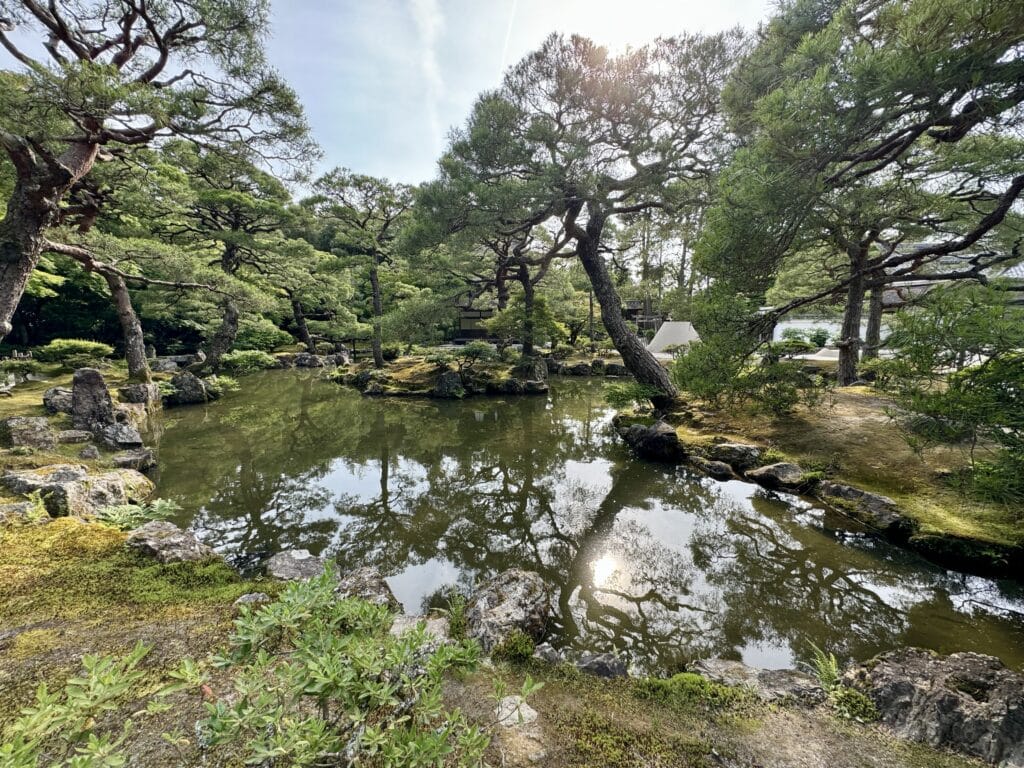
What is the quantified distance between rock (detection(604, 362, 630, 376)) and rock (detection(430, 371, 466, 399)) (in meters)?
5.99

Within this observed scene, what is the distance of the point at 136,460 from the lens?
16.1ft

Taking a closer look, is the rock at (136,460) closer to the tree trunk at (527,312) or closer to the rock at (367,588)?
the rock at (367,588)

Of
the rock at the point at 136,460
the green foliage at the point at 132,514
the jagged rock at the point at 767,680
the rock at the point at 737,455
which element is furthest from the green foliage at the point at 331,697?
the rock at the point at 136,460

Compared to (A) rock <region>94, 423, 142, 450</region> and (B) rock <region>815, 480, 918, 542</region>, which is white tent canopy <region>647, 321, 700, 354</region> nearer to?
(B) rock <region>815, 480, 918, 542</region>

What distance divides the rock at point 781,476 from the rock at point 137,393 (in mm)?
10694

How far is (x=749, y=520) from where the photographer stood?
12.7 feet

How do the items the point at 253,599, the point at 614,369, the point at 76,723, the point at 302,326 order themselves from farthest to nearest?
the point at 302,326 → the point at 614,369 → the point at 253,599 → the point at 76,723

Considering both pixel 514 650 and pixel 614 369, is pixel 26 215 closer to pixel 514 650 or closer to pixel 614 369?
pixel 514 650

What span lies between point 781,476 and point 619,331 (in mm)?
3783

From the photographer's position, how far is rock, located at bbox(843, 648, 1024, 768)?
5.10 feet

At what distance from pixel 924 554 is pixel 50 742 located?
520cm

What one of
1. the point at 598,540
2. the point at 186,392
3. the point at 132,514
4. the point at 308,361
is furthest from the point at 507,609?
the point at 308,361

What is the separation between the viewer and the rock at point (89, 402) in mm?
5473

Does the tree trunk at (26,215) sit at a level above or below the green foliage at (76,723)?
above
